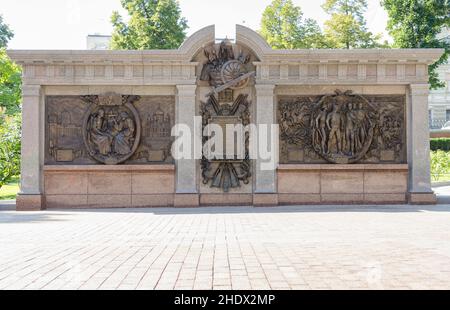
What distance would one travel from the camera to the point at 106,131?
1795cm

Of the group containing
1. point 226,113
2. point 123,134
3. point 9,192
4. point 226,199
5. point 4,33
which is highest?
point 4,33

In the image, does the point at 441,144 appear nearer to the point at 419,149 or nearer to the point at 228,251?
the point at 419,149

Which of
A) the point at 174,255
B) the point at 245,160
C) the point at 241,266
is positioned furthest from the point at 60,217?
the point at 241,266

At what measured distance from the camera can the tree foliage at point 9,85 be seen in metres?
37.8

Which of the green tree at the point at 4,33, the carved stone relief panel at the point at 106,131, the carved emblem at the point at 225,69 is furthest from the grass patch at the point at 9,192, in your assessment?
the green tree at the point at 4,33

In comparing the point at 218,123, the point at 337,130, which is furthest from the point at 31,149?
the point at 337,130

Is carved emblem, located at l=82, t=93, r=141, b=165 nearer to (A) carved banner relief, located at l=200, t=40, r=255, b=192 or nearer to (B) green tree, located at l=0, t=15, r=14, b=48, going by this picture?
(A) carved banner relief, located at l=200, t=40, r=255, b=192

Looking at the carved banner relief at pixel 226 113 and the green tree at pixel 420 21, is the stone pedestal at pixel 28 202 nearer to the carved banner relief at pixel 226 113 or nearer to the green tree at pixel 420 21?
the carved banner relief at pixel 226 113

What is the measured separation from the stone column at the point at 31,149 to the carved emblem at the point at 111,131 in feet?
5.34

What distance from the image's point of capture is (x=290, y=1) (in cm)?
4166

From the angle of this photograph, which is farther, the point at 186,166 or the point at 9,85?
the point at 9,85

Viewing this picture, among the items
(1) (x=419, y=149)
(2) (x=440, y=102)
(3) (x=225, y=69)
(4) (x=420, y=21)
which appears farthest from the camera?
(2) (x=440, y=102)

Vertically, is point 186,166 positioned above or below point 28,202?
above

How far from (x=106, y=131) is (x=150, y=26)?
2269 centimetres
